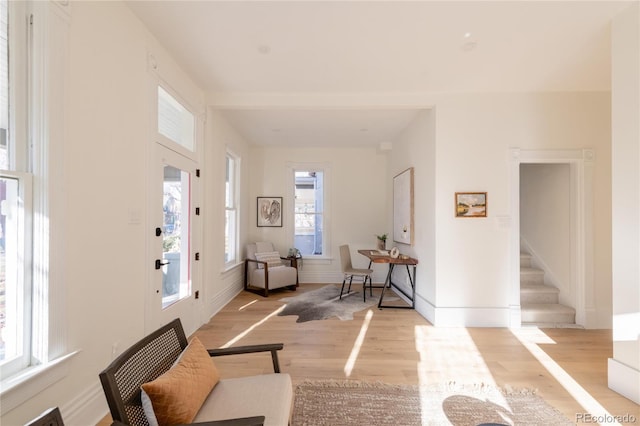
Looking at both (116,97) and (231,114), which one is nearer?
(116,97)

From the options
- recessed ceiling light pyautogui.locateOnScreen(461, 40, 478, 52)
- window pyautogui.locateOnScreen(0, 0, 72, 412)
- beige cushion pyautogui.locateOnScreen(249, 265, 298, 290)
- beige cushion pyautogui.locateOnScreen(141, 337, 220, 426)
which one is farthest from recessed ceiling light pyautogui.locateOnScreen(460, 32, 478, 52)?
beige cushion pyautogui.locateOnScreen(249, 265, 298, 290)

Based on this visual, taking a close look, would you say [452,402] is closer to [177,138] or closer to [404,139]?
[177,138]

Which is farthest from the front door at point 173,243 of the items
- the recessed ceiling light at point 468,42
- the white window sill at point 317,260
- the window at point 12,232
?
the recessed ceiling light at point 468,42

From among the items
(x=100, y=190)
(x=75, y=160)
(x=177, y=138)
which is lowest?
(x=100, y=190)

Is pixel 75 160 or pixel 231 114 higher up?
pixel 231 114

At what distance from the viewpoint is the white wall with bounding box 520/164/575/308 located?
139 inches

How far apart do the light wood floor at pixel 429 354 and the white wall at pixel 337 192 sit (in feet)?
7.09

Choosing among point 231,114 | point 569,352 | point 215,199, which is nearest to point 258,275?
point 215,199

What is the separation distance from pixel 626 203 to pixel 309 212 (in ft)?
15.1

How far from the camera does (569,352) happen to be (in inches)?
106

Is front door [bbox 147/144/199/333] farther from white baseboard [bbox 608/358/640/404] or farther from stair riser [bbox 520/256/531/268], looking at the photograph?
stair riser [bbox 520/256/531/268]

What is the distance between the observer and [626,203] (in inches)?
78.1

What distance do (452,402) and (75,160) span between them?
3.00 m

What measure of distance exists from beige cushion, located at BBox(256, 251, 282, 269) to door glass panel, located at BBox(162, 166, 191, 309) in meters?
1.95
